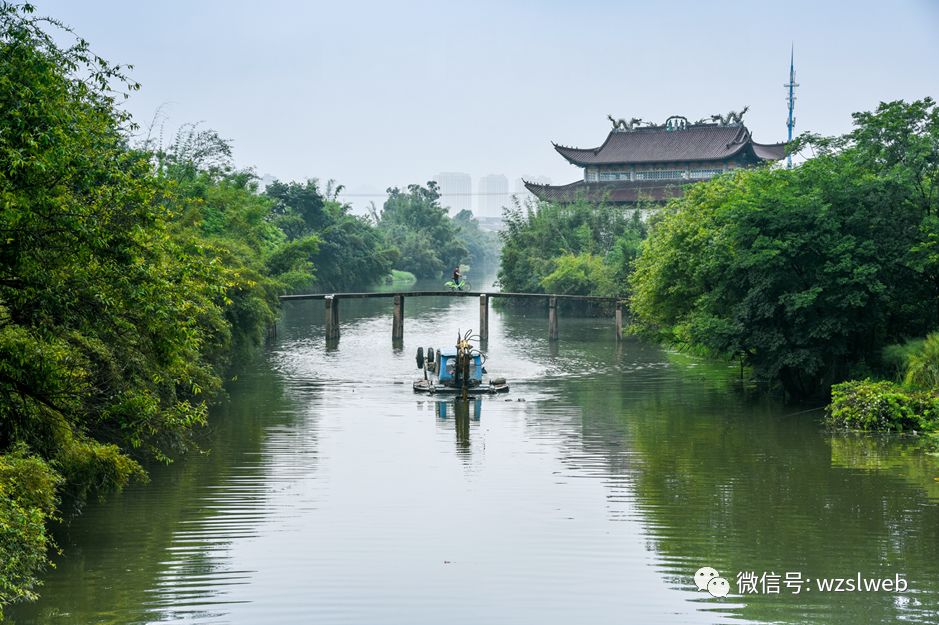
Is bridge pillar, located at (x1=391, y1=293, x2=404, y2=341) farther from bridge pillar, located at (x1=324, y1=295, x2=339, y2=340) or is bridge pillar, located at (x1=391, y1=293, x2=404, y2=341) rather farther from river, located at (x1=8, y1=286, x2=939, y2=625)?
river, located at (x1=8, y1=286, x2=939, y2=625)

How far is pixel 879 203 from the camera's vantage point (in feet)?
92.9

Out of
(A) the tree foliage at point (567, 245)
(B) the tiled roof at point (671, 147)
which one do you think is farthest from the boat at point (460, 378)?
(B) the tiled roof at point (671, 147)

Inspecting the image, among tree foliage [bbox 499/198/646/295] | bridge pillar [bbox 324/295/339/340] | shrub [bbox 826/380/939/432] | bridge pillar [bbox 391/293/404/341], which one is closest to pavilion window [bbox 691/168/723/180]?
tree foliage [bbox 499/198/646/295]

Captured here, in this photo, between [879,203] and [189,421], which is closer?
[189,421]

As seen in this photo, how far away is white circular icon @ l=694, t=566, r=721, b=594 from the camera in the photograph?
14273 millimetres

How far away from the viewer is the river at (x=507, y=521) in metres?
13.4

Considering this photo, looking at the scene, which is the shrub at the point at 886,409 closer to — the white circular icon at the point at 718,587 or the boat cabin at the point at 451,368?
the boat cabin at the point at 451,368

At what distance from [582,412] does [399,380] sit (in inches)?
346

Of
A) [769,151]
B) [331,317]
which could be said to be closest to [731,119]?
[769,151]

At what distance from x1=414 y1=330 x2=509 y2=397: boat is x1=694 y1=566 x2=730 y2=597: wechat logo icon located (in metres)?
17.7

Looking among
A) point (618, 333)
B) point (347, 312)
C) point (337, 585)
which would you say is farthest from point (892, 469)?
point (347, 312)

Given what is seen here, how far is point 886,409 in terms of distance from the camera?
1000 inches

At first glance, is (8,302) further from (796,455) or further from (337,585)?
(796,455)

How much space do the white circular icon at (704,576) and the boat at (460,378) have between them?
17.6 metres
